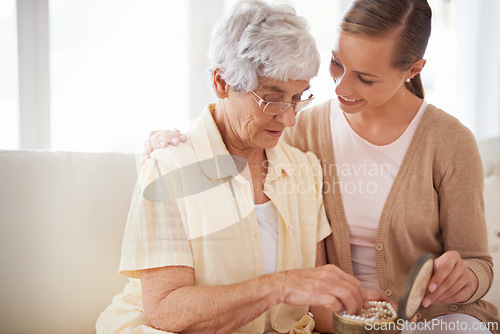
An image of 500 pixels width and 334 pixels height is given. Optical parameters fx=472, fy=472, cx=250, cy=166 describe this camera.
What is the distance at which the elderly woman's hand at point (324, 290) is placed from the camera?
1114 millimetres

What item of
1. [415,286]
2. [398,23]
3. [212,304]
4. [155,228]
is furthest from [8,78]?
[415,286]

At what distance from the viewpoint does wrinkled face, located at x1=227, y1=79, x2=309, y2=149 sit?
4.47 ft

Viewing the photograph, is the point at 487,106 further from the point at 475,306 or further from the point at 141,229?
the point at 141,229

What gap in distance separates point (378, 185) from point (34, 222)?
44.9 inches

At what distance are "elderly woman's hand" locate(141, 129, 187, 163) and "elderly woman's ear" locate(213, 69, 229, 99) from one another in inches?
6.9

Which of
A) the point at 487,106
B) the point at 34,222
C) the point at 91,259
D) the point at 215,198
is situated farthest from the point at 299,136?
the point at 487,106

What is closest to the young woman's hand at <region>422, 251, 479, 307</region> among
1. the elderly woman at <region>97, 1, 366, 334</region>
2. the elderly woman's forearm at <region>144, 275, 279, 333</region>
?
the elderly woman at <region>97, 1, 366, 334</region>

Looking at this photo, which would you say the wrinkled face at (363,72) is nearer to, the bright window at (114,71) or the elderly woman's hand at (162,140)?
the elderly woman's hand at (162,140)

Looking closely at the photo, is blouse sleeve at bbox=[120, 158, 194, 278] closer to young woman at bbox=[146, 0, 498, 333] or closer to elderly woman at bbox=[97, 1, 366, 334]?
elderly woman at bbox=[97, 1, 366, 334]

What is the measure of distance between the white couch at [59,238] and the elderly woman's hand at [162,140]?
0.31 meters

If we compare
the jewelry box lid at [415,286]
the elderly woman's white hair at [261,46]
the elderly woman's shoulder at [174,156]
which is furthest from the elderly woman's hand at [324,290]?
the elderly woman's white hair at [261,46]

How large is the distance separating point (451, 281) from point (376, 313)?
333 millimetres

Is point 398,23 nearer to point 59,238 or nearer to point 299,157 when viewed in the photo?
point 299,157

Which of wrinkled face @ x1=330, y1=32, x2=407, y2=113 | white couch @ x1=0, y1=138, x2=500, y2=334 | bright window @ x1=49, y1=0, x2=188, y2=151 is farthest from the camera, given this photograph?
bright window @ x1=49, y1=0, x2=188, y2=151
